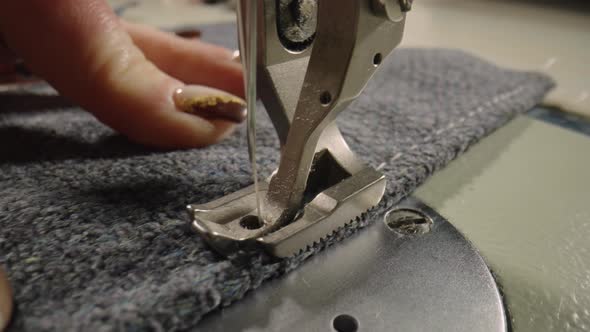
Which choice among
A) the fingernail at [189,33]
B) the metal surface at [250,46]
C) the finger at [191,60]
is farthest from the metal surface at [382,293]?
the fingernail at [189,33]

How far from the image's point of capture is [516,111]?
73cm

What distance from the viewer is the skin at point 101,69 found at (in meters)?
0.55

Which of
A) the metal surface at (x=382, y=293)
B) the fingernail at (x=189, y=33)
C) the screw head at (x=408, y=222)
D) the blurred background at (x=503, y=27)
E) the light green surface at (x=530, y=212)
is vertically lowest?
the blurred background at (x=503, y=27)

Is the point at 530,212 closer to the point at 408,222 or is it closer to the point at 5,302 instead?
the point at 408,222

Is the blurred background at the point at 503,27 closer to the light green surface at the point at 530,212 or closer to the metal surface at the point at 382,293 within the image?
the light green surface at the point at 530,212

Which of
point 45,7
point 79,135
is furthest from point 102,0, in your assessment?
point 79,135

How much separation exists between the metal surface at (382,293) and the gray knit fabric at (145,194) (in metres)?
0.01

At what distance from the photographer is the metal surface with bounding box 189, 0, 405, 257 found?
0.36 m

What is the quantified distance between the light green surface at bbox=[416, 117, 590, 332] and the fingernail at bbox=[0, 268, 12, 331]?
0.36 meters

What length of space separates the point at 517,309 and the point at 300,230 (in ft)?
0.60

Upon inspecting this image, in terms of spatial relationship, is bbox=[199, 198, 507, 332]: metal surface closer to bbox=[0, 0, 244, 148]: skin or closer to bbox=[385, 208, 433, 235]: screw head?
bbox=[385, 208, 433, 235]: screw head

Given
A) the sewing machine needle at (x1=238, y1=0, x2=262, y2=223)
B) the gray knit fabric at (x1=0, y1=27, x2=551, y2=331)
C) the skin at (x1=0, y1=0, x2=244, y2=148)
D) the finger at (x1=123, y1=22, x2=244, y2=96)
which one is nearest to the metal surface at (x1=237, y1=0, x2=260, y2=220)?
the sewing machine needle at (x1=238, y1=0, x2=262, y2=223)

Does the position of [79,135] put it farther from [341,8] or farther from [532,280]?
[532,280]

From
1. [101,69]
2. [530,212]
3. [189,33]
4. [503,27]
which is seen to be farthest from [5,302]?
[503,27]
